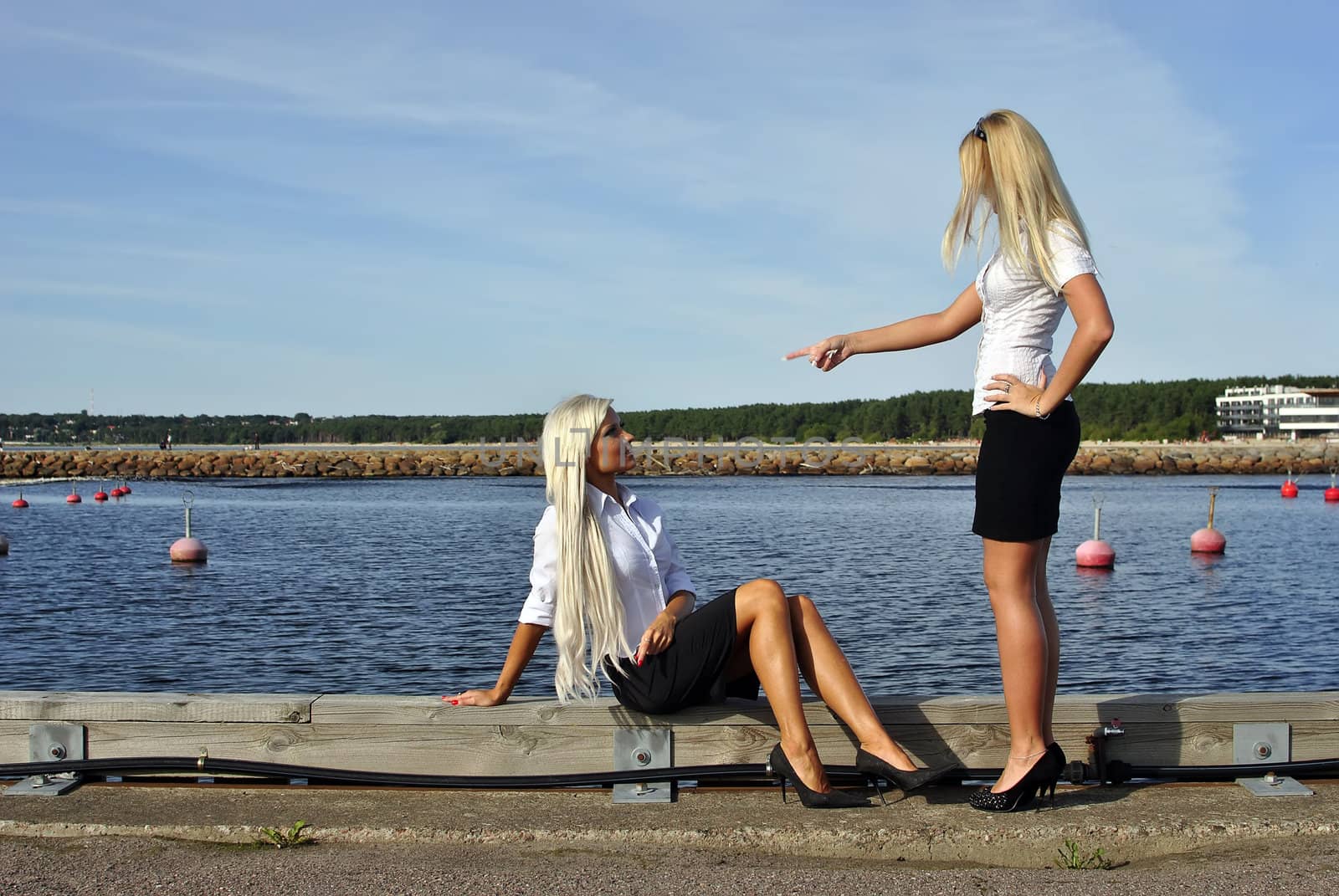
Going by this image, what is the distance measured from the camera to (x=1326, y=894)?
3.55m

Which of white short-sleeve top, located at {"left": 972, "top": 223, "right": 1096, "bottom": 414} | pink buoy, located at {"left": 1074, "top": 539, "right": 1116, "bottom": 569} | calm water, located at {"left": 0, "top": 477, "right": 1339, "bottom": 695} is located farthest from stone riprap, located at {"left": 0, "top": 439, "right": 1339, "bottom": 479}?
white short-sleeve top, located at {"left": 972, "top": 223, "right": 1096, "bottom": 414}

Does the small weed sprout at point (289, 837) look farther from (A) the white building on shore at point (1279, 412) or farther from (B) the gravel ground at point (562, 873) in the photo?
(A) the white building on shore at point (1279, 412)

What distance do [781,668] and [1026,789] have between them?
3.06 feet

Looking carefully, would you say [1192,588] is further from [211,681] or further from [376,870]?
[376,870]

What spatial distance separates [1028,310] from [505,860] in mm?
2518

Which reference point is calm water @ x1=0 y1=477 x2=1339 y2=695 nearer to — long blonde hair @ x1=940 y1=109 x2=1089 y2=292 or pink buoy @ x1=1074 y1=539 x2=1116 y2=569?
pink buoy @ x1=1074 y1=539 x2=1116 y2=569

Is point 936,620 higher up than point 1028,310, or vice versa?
point 1028,310

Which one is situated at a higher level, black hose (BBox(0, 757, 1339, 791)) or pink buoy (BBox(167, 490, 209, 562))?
black hose (BBox(0, 757, 1339, 791))

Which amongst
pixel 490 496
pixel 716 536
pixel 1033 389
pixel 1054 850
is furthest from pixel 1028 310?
pixel 490 496

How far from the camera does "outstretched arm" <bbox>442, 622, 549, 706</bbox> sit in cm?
458

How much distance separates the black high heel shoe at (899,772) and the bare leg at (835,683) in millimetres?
20

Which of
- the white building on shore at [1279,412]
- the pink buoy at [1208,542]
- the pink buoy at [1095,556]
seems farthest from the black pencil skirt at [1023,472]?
the white building on shore at [1279,412]

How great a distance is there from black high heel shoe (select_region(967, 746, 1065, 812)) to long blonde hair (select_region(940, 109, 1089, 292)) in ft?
5.30

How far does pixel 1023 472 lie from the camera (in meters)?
4.19
